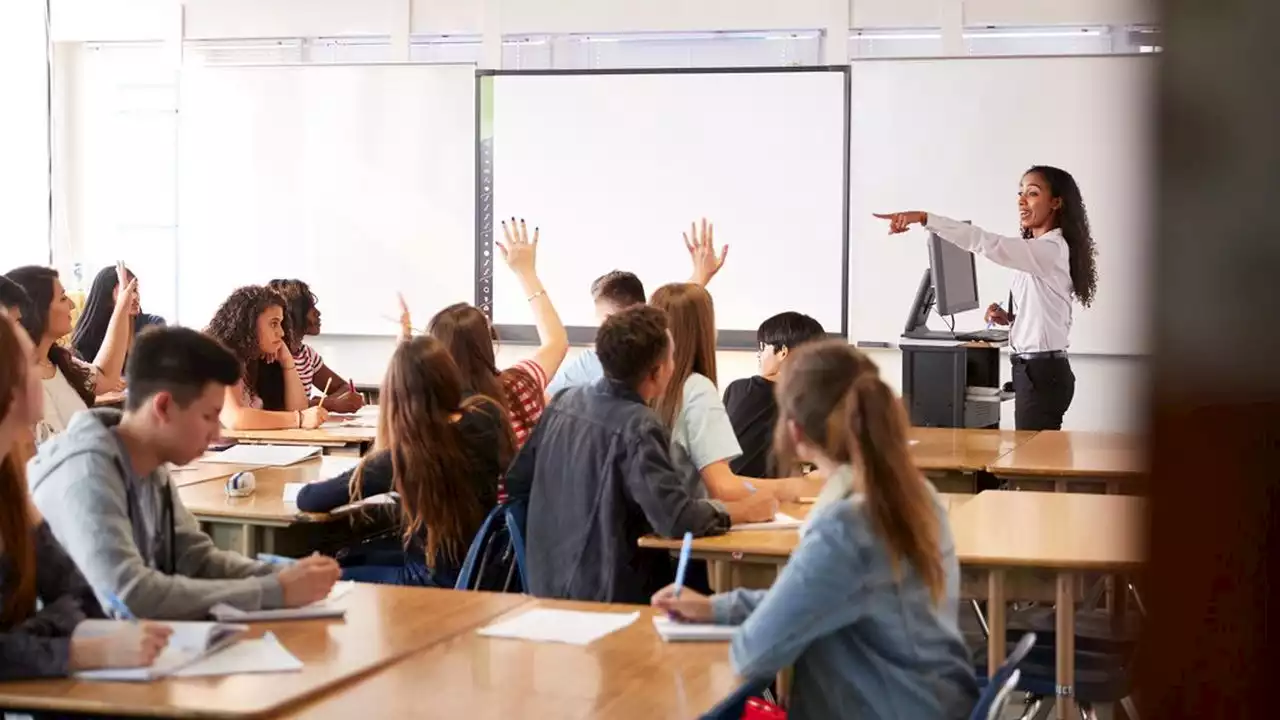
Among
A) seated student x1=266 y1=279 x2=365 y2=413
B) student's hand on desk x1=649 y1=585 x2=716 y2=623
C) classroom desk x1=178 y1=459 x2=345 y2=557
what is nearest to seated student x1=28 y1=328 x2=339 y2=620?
student's hand on desk x1=649 y1=585 x2=716 y2=623

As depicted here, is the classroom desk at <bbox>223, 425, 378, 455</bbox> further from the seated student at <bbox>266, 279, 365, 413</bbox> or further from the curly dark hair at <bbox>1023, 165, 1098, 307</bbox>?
the curly dark hair at <bbox>1023, 165, 1098, 307</bbox>

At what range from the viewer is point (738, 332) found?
7.86 meters

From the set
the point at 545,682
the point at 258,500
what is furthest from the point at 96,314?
the point at 545,682

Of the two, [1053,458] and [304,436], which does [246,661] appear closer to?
[304,436]

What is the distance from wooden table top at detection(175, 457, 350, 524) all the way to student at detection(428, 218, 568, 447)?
585mm

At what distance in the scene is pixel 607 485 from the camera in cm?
328

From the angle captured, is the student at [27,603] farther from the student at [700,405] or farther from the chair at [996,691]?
the student at [700,405]

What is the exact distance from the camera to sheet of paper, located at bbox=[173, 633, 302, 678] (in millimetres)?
2201

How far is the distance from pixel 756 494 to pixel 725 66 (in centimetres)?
462

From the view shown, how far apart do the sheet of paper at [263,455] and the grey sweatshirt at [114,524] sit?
212 cm

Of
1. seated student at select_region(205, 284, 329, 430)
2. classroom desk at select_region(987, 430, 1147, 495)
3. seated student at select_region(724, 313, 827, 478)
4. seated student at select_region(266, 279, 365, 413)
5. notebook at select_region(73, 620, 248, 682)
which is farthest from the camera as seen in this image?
seated student at select_region(266, 279, 365, 413)

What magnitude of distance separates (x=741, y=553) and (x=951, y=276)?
3.33 meters

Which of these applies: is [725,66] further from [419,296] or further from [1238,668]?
[1238,668]

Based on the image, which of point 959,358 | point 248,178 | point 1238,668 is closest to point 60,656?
point 1238,668
